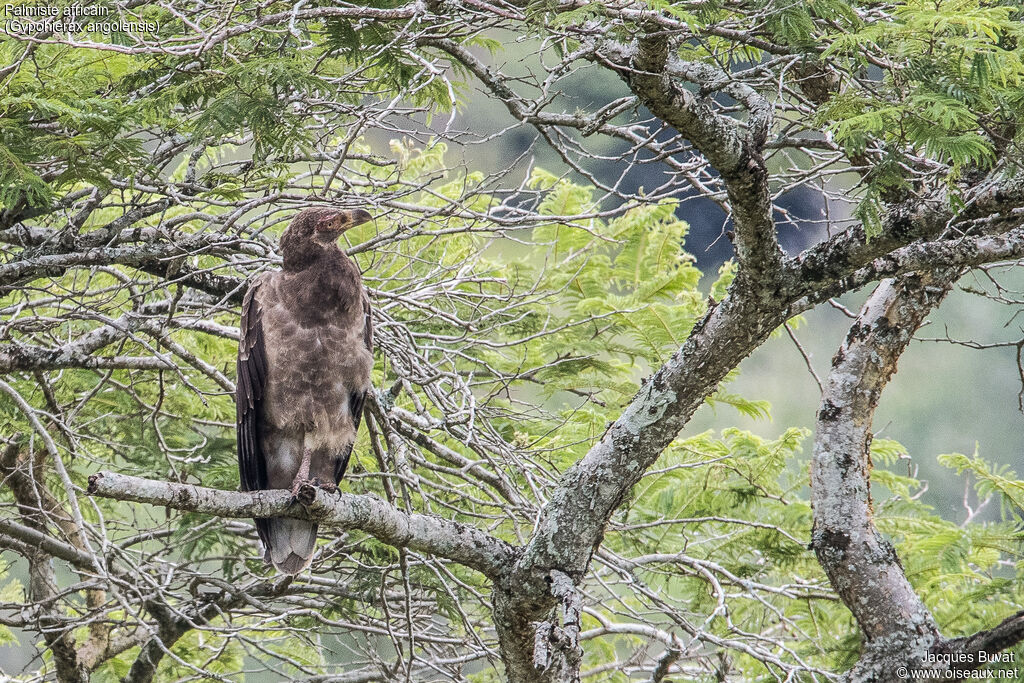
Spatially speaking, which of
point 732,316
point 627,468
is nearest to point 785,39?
point 732,316

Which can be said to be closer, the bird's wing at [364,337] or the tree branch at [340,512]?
the tree branch at [340,512]

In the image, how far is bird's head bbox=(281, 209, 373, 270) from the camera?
322 cm

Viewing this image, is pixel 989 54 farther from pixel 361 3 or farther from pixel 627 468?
pixel 361 3

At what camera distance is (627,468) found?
293cm

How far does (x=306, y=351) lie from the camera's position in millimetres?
3229

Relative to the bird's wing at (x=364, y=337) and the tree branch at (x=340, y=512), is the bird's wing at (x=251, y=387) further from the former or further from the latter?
the tree branch at (x=340, y=512)

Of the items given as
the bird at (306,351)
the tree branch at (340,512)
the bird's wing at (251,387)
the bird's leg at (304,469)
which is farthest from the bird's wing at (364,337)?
the tree branch at (340,512)

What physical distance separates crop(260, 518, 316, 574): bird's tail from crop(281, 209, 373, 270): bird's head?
910mm

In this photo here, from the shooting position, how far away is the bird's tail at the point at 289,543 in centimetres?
341

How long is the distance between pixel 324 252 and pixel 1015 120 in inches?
83.1

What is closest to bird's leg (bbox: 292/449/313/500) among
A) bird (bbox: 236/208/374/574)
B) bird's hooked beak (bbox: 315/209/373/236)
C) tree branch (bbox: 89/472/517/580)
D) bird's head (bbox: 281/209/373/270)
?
bird (bbox: 236/208/374/574)

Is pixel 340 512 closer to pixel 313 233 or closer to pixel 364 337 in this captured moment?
pixel 364 337

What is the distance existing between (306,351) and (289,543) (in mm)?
721

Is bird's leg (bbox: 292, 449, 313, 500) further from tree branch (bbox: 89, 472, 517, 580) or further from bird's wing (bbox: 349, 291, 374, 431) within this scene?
tree branch (bbox: 89, 472, 517, 580)
